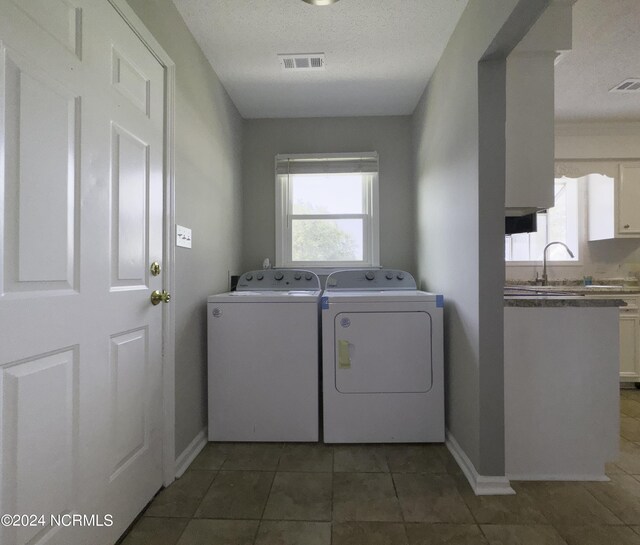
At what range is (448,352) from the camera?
87.0 inches

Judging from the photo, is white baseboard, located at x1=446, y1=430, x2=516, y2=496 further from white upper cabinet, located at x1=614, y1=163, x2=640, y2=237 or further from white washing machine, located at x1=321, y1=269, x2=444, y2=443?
white upper cabinet, located at x1=614, y1=163, x2=640, y2=237

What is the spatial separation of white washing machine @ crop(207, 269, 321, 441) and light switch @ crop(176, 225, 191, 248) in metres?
0.40

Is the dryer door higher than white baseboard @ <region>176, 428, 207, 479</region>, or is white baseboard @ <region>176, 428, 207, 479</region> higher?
the dryer door

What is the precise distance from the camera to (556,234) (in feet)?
12.3

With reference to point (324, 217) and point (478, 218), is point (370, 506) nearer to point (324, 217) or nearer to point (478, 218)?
point (478, 218)

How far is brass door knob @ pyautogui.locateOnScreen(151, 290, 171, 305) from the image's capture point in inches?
62.9

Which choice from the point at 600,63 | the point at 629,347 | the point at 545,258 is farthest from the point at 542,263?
the point at 600,63

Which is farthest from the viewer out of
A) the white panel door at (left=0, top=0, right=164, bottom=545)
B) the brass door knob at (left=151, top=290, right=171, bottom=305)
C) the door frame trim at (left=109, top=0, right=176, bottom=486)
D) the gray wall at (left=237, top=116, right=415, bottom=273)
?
the gray wall at (left=237, top=116, right=415, bottom=273)

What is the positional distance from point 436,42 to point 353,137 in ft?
3.71

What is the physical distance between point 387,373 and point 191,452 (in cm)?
118

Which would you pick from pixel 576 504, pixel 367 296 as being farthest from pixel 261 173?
pixel 576 504

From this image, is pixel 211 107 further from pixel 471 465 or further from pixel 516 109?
pixel 471 465

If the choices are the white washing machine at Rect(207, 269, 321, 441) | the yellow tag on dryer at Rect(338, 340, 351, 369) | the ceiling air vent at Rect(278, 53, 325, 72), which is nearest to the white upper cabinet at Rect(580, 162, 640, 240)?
the ceiling air vent at Rect(278, 53, 325, 72)

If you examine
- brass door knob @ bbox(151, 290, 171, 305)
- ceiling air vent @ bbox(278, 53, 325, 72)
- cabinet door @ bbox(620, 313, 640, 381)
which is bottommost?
cabinet door @ bbox(620, 313, 640, 381)
